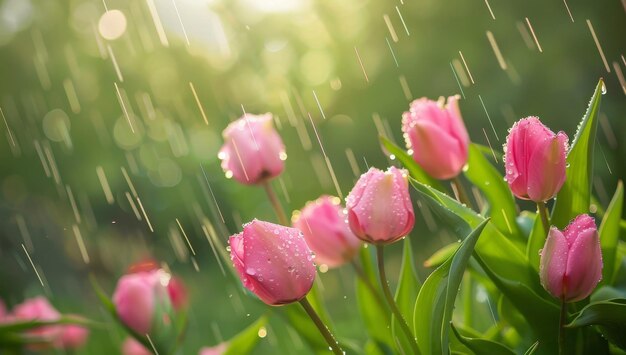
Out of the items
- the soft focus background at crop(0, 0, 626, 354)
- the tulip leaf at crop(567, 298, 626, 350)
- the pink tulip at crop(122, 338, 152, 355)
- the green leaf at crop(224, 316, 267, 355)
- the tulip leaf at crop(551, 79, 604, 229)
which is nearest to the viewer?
the tulip leaf at crop(567, 298, 626, 350)

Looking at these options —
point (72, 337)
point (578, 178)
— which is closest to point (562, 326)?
point (578, 178)

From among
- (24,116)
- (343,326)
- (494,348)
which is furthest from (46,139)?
(494,348)

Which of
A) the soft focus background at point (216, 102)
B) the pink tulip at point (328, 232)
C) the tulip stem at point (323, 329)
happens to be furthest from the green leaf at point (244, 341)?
the soft focus background at point (216, 102)

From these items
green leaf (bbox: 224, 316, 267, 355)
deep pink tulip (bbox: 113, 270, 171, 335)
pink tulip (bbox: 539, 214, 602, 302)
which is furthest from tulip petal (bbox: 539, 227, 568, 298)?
deep pink tulip (bbox: 113, 270, 171, 335)

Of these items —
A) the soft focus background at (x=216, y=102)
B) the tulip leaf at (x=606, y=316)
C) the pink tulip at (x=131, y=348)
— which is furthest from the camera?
the soft focus background at (x=216, y=102)

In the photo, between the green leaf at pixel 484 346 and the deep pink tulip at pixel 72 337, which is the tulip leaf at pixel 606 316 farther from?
the deep pink tulip at pixel 72 337

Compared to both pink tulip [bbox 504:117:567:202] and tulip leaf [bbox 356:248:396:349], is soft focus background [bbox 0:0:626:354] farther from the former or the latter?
pink tulip [bbox 504:117:567:202]
